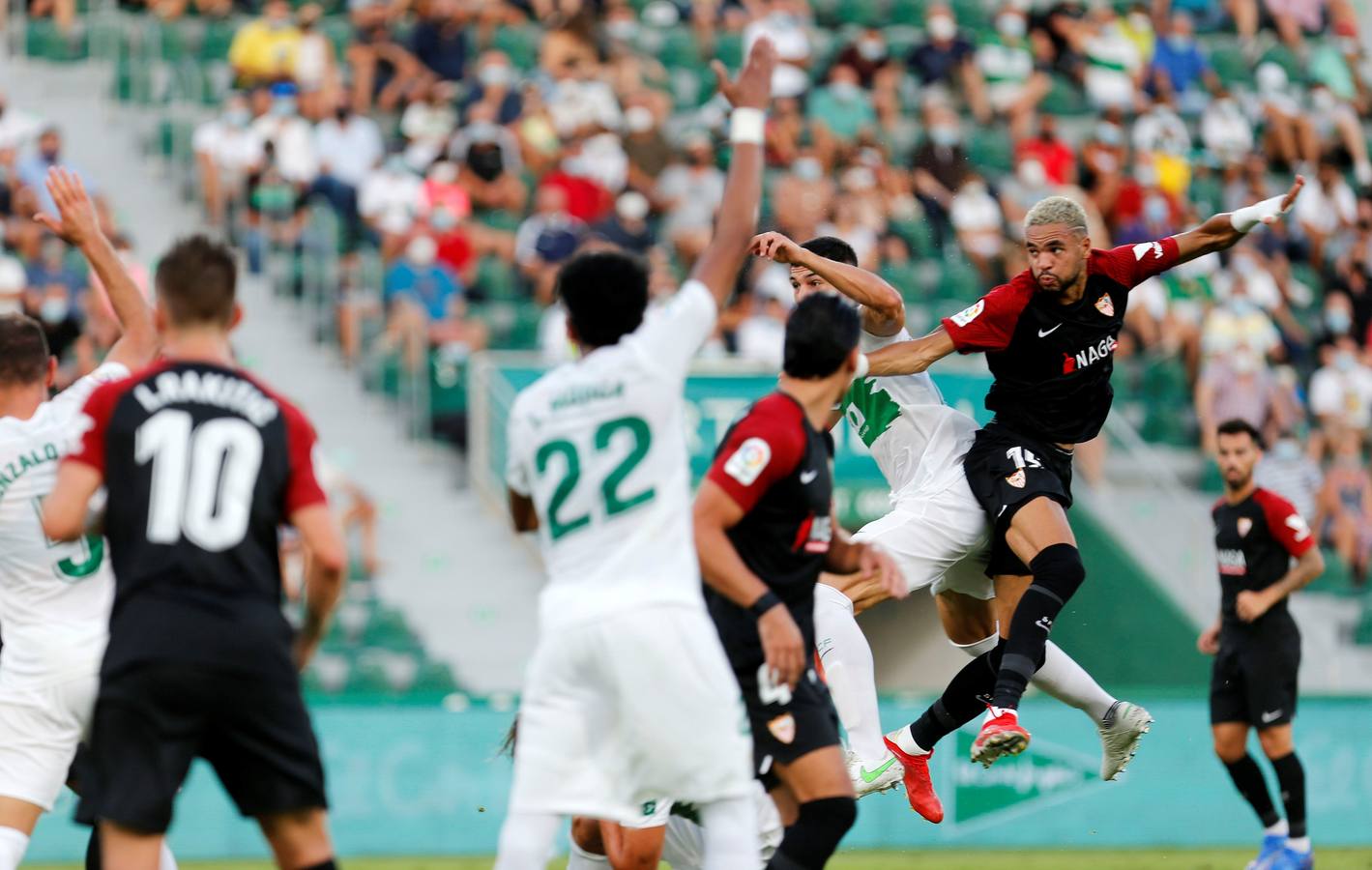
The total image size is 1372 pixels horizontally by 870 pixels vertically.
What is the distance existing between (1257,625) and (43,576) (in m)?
8.44

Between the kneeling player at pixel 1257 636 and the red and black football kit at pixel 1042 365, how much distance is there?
4.12 metres

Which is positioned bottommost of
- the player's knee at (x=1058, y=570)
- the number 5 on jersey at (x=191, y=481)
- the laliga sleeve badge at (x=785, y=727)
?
the laliga sleeve badge at (x=785, y=727)

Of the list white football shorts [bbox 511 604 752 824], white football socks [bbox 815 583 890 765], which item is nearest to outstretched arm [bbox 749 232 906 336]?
white football socks [bbox 815 583 890 765]

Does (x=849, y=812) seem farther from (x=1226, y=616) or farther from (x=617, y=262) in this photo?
(x=1226, y=616)

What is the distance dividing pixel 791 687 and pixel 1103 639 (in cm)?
1116

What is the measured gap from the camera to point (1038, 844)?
15477 millimetres

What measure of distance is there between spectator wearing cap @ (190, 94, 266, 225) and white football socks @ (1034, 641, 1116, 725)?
1179 cm

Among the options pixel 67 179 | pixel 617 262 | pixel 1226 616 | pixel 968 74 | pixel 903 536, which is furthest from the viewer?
pixel 968 74

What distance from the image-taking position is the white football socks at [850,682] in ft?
30.8

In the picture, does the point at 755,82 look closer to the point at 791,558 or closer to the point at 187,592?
the point at 791,558

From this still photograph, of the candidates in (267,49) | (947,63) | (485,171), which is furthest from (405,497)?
(947,63)

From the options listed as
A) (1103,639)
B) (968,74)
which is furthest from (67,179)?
(968,74)

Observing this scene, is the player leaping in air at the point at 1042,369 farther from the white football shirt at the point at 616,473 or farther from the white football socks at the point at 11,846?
the white football socks at the point at 11,846

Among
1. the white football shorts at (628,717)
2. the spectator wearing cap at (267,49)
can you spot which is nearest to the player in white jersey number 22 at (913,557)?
the white football shorts at (628,717)
